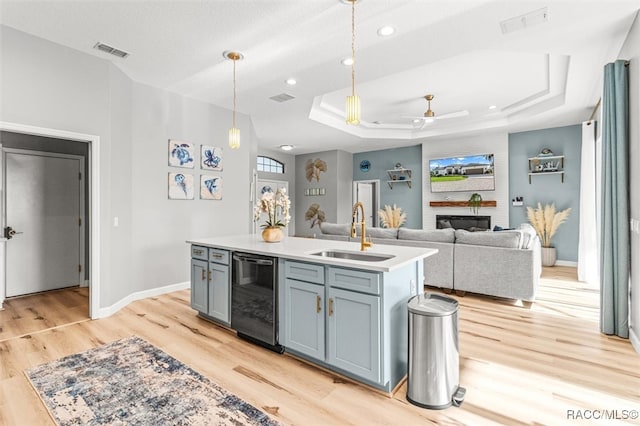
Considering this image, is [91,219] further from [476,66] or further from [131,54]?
[476,66]

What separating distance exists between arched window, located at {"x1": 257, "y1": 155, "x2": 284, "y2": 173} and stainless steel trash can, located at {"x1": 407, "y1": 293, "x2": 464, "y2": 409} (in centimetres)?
754

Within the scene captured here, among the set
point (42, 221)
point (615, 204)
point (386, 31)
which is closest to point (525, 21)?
point (386, 31)

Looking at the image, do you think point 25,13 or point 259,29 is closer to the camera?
point 25,13

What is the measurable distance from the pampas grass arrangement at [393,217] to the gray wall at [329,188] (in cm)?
120

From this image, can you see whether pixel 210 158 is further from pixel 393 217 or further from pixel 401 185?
pixel 401 185

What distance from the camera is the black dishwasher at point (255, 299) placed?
9.16 ft

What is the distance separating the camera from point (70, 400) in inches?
84.4

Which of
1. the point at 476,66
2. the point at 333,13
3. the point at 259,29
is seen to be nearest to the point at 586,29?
the point at 476,66

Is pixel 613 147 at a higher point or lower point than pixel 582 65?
lower

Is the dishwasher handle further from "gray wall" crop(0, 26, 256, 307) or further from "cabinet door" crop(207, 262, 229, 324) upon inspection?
"gray wall" crop(0, 26, 256, 307)

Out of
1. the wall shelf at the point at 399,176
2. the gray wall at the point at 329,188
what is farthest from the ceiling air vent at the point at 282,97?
the wall shelf at the point at 399,176

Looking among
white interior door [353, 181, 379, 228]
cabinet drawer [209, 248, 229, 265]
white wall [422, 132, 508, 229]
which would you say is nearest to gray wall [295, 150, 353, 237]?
white interior door [353, 181, 379, 228]

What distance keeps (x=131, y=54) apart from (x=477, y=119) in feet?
20.8

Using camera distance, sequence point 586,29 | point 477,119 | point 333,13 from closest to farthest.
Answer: point 333,13 < point 586,29 < point 477,119
